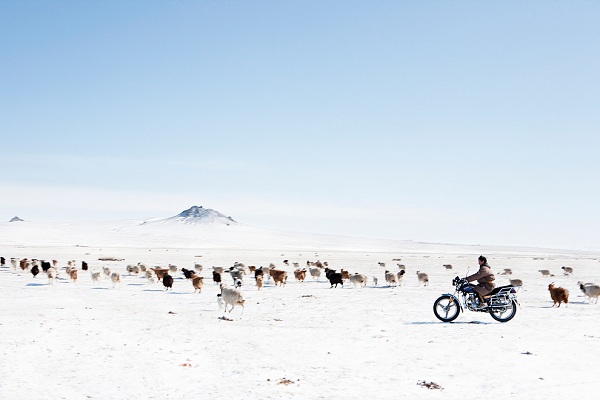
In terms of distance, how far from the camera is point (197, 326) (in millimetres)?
16875

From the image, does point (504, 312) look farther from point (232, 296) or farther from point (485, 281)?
point (232, 296)

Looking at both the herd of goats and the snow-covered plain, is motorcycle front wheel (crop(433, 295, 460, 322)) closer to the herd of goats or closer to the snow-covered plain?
the snow-covered plain

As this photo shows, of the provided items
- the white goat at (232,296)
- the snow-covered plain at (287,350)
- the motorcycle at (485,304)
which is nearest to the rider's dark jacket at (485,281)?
the motorcycle at (485,304)

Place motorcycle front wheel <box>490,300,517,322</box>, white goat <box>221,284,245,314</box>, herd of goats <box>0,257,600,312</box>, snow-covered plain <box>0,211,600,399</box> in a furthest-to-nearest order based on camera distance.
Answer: herd of goats <box>0,257,600,312</box> → white goat <box>221,284,245,314</box> → motorcycle front wheel <box>490,300,517,322</box> → snow-covered plain <box>0,211,600,399</box>

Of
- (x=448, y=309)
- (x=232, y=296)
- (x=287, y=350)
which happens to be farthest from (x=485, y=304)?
(x=232, y=296)

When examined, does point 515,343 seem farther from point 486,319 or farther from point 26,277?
point 26,277

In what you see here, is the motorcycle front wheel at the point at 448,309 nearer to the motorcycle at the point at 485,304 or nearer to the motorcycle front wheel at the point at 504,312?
the motorcycle at the point at 485,304

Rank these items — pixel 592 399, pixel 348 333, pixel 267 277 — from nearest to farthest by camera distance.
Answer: pixel 592 399
pixel 348 333
pixel 267 277

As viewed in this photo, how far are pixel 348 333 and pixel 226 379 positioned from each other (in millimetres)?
5840

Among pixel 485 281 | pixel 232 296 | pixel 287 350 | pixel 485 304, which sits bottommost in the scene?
pixel 287 350

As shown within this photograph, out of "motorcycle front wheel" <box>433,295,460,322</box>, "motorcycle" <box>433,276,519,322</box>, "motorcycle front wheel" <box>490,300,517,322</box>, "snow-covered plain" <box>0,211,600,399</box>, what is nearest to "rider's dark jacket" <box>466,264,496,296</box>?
"motorcycle" <box>433,276,519,322</box>

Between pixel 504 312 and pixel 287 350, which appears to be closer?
pixel 287 350

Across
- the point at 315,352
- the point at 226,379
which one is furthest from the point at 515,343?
the point at 226,379

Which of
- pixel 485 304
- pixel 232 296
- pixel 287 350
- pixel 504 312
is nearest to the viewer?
pixel 287 350
